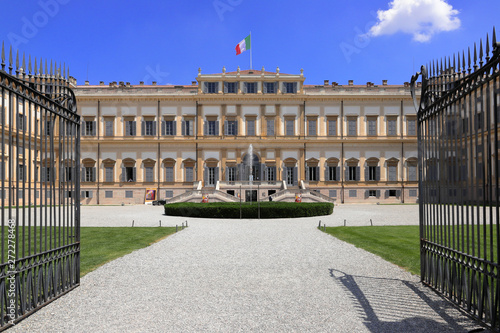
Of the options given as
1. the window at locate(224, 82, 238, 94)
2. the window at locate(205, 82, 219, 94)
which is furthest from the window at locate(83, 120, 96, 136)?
the window at locate(224, 82, 238, 94)

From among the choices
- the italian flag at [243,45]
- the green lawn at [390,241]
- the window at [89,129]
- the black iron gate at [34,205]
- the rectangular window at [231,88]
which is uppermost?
the italian flag at [243,45]

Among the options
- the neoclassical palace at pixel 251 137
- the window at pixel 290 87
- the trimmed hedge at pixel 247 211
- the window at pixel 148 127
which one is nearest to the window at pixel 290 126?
the neoclassical palace at pixel 251 137

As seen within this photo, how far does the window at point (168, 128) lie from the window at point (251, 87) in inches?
324

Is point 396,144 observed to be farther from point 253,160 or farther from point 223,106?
point 223,106

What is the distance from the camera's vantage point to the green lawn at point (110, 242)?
8.45 metres

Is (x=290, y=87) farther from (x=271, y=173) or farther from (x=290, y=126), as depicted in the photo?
(x=271, y=173)

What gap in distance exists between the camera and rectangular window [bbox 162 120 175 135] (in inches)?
1527

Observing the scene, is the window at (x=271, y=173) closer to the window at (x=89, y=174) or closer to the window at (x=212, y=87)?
the window at (x=212, y=87)

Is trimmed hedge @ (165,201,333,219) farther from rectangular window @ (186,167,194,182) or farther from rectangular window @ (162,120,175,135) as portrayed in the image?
rectangular window @ (162,120,175,135)

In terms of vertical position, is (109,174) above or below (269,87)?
below

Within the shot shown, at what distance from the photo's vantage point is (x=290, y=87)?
38750 millimetres

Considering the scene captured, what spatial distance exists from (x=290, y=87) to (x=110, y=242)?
3039 centimetres

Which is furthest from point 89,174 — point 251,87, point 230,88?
point 251,87

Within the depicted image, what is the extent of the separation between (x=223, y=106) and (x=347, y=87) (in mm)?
12831
